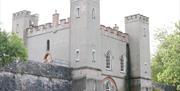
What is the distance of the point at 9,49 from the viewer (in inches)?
1470

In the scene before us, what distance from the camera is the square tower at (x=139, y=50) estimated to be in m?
49.6

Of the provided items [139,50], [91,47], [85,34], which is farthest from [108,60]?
[85,34]

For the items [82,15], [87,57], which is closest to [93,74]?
[87,57]

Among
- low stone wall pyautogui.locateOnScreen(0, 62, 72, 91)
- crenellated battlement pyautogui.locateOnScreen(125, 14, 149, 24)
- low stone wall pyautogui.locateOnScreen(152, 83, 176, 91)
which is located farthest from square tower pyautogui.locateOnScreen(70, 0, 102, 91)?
low stone wall pyautogui.locateOnScreen(152, 83, 176, 91)

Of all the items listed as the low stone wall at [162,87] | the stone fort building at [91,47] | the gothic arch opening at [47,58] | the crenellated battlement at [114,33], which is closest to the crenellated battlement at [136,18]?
the stone fort building at [91,47]

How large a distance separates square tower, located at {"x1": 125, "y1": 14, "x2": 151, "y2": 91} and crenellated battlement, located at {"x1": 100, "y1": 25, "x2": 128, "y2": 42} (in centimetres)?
88

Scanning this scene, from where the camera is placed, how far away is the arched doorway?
155 ft

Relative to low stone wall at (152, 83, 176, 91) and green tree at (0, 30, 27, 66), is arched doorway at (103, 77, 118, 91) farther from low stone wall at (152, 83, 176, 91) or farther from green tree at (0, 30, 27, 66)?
green tree at (0, 30, 27, 66)

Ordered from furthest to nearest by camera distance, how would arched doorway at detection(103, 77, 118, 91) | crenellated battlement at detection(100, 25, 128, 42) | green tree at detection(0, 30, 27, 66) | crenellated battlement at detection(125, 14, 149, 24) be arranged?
crenellated battlement at detection(125, 14, 149, 24) → crenellated battlement at detection(100, 25, 128, 42) → arched doorway at detection(103, 77, 118, 91) → green tree at detection(0, 30, 27, 66)

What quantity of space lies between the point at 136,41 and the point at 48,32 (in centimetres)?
931

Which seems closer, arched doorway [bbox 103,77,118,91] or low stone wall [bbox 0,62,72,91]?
low stone wall [bbox 0,62,72,91]

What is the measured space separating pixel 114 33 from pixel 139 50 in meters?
3.21

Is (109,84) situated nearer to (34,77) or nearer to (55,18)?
(55,18)

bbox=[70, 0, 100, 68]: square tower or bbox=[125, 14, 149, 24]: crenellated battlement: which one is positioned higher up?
bbox=[125, 14, 149, 24]: crenellated battlement
